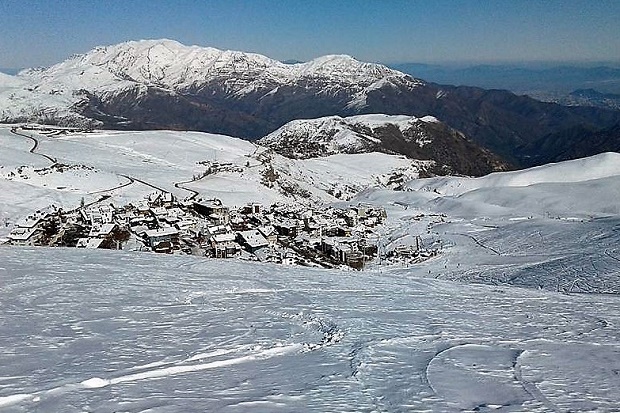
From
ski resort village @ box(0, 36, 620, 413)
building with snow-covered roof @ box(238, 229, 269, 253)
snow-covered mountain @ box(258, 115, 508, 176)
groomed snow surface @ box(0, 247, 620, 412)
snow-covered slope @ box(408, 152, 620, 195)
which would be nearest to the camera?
groomed snow surface @ box(0, 247, 620, 412)

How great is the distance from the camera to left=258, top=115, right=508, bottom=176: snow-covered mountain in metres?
148

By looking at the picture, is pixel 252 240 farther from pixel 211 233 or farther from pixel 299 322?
pixel 299 322

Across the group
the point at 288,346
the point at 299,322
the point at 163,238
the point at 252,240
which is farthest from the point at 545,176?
the point at 288,346

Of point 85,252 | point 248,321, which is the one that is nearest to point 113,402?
point 248,321

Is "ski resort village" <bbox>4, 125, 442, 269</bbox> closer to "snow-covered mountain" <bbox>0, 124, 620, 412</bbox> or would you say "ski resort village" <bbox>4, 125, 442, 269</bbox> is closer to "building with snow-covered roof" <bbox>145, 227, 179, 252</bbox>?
"building with snow-covered roof" <bbox>145, 227, 179, 252</bbox>

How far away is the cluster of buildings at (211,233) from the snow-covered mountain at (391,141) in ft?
289

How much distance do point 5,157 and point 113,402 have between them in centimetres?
7307

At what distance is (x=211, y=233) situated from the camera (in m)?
34.2

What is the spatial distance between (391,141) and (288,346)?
534 ft

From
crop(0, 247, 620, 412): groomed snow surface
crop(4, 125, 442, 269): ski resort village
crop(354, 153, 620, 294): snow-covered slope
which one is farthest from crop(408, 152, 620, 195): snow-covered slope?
crop(0, 247, 620, 412): groomed snow surface

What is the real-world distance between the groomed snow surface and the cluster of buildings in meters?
17.4

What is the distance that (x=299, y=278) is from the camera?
45.9 ft

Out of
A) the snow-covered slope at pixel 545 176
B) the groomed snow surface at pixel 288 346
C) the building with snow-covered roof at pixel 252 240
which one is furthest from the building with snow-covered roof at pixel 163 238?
the snow-covered slope at pixel 545 176

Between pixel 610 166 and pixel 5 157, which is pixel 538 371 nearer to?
pixel 5 157
